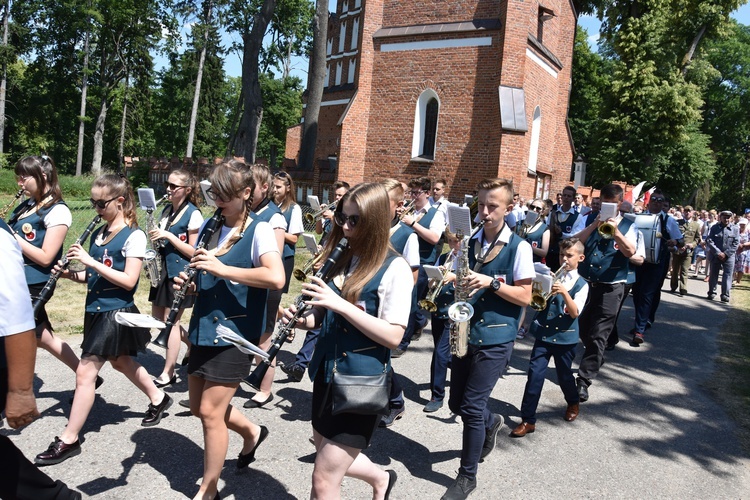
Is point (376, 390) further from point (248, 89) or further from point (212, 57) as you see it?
point (212, 57)

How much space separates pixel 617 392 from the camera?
6676mm

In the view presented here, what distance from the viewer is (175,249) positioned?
5.60m

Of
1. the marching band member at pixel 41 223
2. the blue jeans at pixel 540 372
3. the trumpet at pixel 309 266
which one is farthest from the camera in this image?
the blue jeans at pixel 540 372

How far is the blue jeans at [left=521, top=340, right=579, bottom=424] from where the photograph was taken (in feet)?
16.8

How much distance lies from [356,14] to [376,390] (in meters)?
38.1

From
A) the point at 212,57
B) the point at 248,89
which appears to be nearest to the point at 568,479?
the point at 248,89

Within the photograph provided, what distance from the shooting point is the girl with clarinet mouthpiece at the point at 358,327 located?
2.82m

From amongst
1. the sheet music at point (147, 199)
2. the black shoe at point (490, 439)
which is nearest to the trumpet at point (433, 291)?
the black shoe at point (490, 439)

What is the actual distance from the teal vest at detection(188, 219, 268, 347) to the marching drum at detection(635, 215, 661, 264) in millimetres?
6267

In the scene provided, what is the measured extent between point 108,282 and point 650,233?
693 centimetres

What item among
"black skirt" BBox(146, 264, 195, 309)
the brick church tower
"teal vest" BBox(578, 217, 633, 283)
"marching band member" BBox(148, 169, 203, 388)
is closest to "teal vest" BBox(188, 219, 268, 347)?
"marching band member" BBox(148, 169, 203, 388)

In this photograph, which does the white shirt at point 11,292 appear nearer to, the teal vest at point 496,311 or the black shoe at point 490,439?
the teal vest at point 496,311

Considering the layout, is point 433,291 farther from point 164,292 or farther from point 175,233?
point 164,292

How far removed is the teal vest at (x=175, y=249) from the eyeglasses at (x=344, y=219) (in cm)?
300
